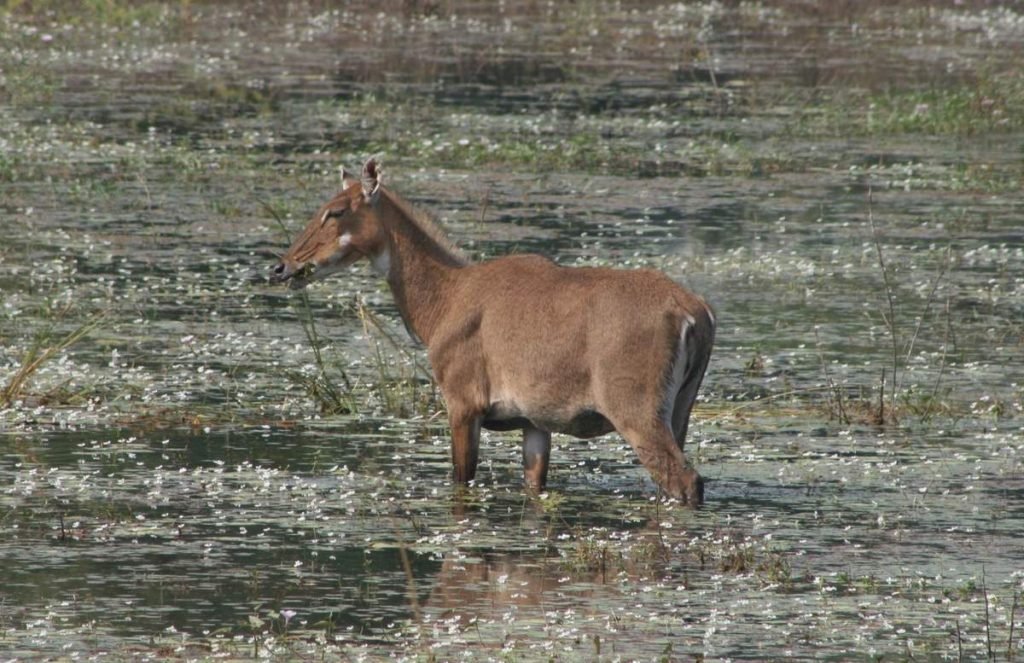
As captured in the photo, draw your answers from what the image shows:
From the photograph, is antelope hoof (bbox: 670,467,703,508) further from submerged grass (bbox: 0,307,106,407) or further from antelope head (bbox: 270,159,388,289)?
submerged grass (bbox: 0,307,106,407)

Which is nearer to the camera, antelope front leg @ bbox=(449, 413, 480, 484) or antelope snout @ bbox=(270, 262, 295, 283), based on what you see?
antelope front leg @ bbox=(449, 413, 480, 484)

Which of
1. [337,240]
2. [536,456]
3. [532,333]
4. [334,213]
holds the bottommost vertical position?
[536,456]

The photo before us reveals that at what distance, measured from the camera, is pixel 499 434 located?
43.8ft

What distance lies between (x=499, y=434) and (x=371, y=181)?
6.60ft

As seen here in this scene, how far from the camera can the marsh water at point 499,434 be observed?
8961 millimetres

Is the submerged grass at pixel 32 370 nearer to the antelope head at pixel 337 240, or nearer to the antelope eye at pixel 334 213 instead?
the antelope head at pixel 337 240

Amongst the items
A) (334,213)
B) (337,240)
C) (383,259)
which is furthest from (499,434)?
(334,213)

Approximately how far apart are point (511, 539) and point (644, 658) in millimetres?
2233

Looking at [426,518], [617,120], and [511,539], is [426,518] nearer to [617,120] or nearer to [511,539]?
[511,539]

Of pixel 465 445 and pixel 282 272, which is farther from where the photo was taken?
pixel 282 272

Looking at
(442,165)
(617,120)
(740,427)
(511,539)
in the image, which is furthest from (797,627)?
(617,120)

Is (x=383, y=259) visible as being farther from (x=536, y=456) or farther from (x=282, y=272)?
(x=536, y=456)

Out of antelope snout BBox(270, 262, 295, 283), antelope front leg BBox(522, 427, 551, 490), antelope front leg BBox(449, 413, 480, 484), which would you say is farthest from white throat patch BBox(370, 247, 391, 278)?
antelope front leg BBox(522, 427, 551, 490)

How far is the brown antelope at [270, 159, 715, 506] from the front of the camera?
1089 centimetres
